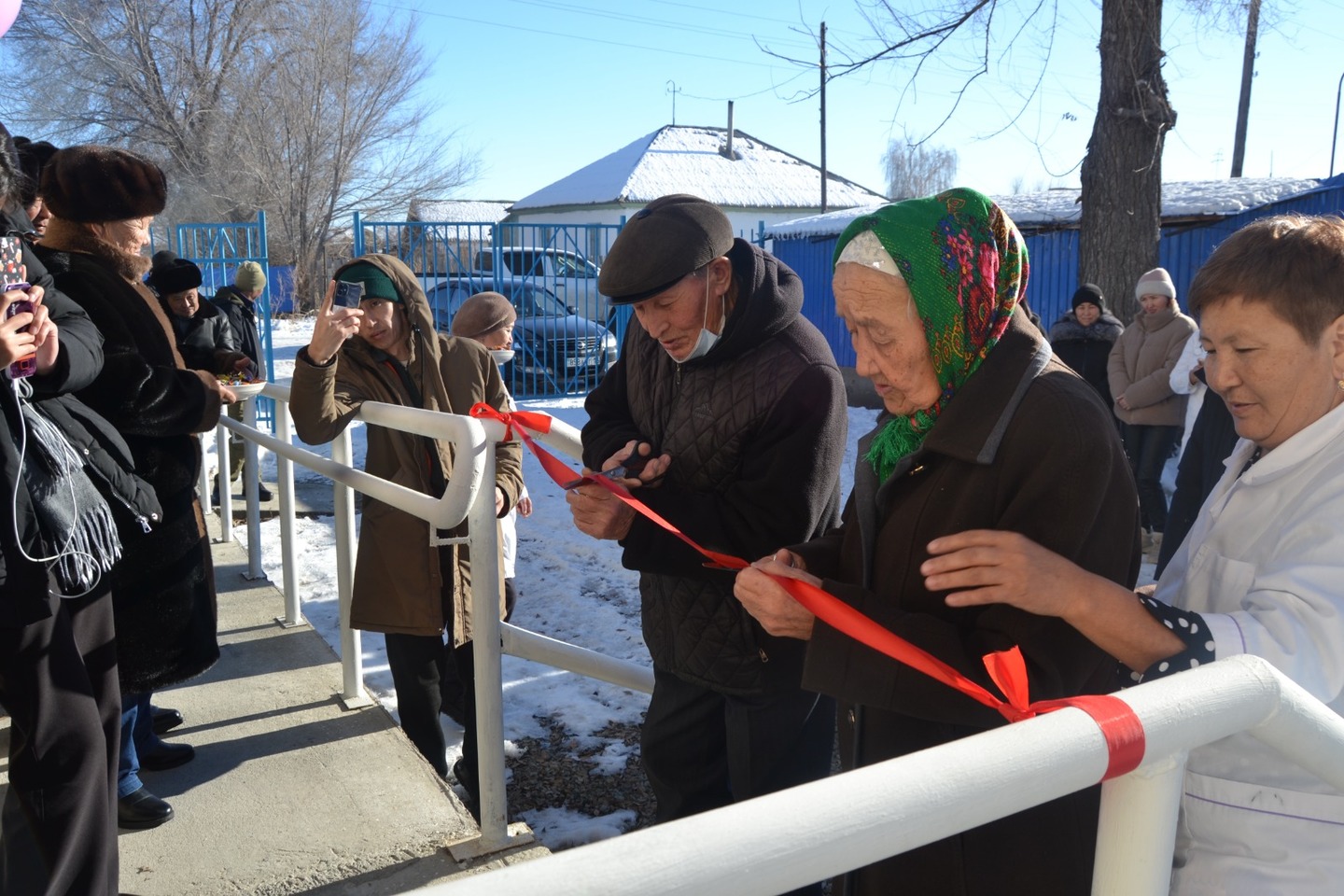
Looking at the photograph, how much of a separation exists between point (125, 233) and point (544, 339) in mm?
10803

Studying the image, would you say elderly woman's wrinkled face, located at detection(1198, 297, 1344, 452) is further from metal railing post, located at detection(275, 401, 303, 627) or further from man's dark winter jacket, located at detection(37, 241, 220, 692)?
metal railing post, located at detection(275, 401, 303, 627)

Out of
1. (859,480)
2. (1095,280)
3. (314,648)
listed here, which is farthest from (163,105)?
(859,480)

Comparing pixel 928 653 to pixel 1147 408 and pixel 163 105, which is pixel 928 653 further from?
pixel 163 105

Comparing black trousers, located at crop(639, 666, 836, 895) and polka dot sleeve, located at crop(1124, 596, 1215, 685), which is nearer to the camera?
polka dot sleeve, located at crop(1124, 596, 1215, 685)

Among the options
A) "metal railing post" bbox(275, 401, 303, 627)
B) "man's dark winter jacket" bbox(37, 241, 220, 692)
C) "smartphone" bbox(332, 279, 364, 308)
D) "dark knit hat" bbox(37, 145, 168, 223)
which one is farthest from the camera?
"metal railing post" bbox(275, 401, 303, 627)

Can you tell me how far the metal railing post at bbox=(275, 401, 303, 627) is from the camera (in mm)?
Answer: 3735

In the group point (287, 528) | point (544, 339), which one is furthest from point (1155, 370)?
point (544, 339)

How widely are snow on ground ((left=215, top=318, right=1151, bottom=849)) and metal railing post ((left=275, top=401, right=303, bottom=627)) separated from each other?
1.51ft

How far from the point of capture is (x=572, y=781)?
365 cm

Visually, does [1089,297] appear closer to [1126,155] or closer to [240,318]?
[1126,155]

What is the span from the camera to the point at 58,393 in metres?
2.05

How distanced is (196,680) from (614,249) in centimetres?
236

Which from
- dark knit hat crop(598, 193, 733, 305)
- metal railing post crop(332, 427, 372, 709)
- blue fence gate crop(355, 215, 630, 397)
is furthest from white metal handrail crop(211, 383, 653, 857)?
blue fence gate crop(355, 215, 630, 397)

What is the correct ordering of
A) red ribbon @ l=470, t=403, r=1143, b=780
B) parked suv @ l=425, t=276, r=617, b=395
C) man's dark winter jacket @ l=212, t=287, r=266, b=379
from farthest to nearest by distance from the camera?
parked suv @ l=425, t=276, r=617, b=395 → man's dark winter jacket @ l=212, t=287, r=266, b=379 → red ribbon @ l=470, t=403, r=1143, b=780
